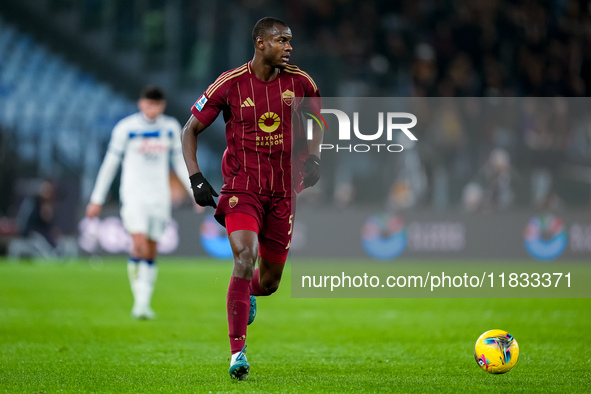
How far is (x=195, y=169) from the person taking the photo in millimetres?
6059

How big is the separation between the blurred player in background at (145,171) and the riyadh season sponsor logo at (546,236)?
8.88 metres

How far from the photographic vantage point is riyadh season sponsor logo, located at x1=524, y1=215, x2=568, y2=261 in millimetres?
17234

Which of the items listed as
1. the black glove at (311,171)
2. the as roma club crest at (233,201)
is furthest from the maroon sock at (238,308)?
the black glove at (311,171)

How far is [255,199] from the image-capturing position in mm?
6129

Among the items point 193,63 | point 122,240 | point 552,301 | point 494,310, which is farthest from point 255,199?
point 193,63

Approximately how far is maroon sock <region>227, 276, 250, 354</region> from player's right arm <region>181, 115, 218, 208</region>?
53 centimetres

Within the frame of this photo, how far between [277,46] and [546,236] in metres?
12.4

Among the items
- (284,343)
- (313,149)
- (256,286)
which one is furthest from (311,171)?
(284,343)

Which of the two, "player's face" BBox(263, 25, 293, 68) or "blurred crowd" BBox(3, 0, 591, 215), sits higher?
"blurred crowd" BBox(3, 0, 591, 215)

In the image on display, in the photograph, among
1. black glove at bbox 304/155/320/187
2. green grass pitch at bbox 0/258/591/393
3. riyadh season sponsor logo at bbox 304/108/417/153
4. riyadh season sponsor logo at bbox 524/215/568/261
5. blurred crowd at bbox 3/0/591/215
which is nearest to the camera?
green grass pitch at bbox 0/258/591/393

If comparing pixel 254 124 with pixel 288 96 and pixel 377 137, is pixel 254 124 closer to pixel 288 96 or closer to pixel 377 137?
pixel 288 96

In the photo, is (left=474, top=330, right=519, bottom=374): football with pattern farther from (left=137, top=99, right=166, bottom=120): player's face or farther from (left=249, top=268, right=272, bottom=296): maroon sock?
(left=137, top=99, right=166, bottom=120): player's face

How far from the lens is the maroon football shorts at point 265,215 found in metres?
6.06

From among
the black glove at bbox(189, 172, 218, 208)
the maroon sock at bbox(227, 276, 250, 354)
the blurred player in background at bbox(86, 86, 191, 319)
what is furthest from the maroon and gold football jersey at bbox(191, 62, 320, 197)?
the blurred player in background at bbox(86, 86, 191, 319)
